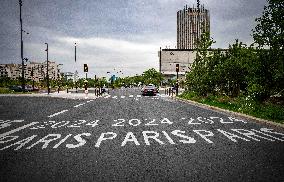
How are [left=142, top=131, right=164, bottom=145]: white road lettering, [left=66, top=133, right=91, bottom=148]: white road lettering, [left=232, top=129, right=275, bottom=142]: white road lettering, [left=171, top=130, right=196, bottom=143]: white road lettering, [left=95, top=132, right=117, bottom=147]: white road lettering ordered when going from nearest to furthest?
[left=66, top=133, right=91, bottom=148]: white road lettering
[left=95, top=132, right=117, bottom=147]: white road lettering
[left=142, top=131, right=164, bottom=145]: white road lettering
[left=171, top=130, right=196, bottom=143]: white road lettering
[left=232, top=129, right=275, bottom=142]: white road lettering

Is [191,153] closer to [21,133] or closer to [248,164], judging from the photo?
[248,164]

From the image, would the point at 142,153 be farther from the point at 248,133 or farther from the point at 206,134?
the point at 248,133

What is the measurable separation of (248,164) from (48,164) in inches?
159

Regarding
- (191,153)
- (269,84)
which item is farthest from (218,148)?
(269,84)

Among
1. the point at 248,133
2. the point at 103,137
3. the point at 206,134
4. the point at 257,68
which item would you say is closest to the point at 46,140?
the point at 103,137

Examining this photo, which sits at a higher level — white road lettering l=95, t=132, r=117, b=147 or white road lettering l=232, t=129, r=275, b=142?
white road lettering l=232, t=129, r=275, b=142

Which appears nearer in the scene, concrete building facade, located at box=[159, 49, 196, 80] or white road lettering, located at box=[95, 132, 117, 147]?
white road lettering, located at box=[95, 132, 117, 147]

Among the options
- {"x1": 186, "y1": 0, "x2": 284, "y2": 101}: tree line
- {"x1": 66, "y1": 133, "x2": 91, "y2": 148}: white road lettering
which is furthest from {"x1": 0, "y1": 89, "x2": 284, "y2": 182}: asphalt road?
{"x1": 186, "y1": 0, "x2": 284, "y2": 101}: tree line

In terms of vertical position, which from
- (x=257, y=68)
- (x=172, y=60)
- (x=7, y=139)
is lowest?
(x=7, y=139)

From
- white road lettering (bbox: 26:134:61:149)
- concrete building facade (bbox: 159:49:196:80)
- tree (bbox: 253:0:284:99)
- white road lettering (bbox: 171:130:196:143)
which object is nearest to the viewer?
white road lettering (bbox: 26:134:61:149)

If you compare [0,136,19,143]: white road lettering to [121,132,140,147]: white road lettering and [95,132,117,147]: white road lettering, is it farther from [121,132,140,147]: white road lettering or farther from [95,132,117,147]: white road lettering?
[121,132,140,147]: white road lettering

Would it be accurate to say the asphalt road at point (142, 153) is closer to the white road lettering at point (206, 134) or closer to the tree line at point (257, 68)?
the white road lettering at point (206, 134)

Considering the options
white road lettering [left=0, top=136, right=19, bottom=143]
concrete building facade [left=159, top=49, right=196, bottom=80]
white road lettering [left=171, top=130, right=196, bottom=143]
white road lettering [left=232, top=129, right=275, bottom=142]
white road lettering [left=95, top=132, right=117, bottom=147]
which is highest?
concrete building facade [left=159, top=49, right=196, bottom=80]

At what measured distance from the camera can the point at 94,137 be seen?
10219mm
